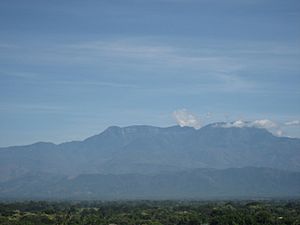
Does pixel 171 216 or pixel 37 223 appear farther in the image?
pixel 171 216

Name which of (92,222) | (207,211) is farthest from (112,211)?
(92,222)

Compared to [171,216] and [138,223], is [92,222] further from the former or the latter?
[171,216]

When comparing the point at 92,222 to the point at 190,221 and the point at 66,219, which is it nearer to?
the point at 66,219

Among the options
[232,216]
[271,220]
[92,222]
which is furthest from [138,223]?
[271,220]

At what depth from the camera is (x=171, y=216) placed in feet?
471

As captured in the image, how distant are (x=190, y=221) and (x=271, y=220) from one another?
765 inches

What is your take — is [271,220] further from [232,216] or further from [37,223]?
[37,223]

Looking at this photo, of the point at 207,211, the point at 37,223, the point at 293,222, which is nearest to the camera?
the point at 293,222

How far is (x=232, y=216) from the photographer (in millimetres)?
128125

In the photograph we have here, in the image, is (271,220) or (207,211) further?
(207,211)

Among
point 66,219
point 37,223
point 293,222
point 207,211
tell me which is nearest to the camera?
point 293,222

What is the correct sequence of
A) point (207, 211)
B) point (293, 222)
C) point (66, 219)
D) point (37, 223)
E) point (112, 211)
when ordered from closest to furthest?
point (293, 222)
point (37, 223)
point (66, 219)
point (207, 211)
point (112, 211)

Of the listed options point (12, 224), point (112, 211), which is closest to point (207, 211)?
point (112, 211)

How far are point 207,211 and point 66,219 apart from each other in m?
41.1
